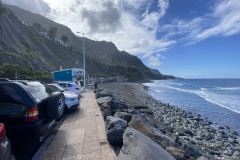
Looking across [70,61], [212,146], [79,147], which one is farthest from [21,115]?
[70,61]

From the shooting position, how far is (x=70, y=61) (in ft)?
192

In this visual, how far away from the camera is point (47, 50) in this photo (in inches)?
1869

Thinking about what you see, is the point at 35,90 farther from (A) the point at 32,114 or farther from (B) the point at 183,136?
(B) the point at 183,136

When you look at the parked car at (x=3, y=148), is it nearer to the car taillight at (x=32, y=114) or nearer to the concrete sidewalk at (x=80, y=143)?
the car taillight at (x=32, y=114)

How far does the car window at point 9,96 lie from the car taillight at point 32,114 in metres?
A: 0.26

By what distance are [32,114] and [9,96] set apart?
0.64m

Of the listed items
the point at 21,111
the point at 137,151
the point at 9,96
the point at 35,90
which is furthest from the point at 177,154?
the point at 9,96

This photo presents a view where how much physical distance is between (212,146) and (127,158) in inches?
289

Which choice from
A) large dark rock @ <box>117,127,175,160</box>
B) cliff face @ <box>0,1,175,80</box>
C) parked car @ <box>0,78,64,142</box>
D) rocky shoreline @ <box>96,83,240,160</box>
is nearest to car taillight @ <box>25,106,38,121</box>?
parked car @ <box>0,78,64,142</box>

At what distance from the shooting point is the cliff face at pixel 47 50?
29.0 meters

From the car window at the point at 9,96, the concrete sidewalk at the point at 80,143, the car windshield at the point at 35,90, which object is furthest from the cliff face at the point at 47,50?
the car window at the point at 9,96

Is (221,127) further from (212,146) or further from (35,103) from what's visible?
(35,103)

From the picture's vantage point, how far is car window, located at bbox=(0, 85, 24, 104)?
2.98 m

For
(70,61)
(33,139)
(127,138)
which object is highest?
(70,61)
